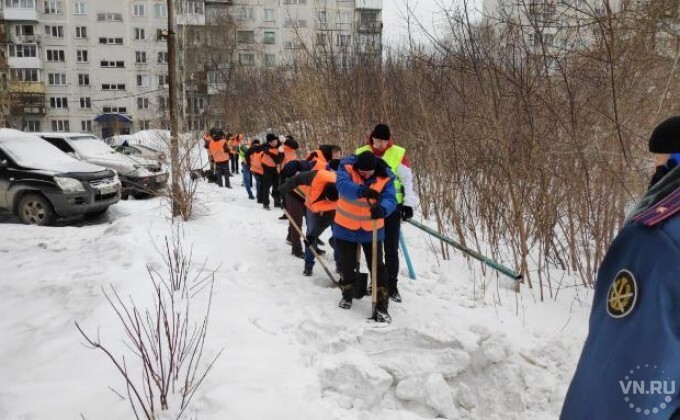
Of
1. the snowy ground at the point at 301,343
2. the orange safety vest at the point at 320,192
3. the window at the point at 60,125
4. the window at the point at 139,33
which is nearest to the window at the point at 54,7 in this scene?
the window at the point at 139,33

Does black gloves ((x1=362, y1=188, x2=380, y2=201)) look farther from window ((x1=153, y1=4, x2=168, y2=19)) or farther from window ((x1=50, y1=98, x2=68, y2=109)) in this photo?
window ((x1=50, y1=98, x2=68, y2=109))

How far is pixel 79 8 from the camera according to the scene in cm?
4291

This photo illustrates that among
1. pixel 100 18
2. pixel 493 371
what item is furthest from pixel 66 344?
pixel 100 18

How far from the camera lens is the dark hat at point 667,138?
148cm

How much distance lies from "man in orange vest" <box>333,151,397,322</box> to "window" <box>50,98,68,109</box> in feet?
155

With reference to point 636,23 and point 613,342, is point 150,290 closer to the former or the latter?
point 613,342

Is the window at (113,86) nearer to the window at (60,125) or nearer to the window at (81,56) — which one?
the window at (81,56)

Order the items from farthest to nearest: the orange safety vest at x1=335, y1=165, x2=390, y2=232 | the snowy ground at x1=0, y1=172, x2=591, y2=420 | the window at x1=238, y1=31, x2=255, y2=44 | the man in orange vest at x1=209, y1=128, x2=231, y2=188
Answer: the window at x1=238, y1=31, x2=255, y2=44
the man in orange vest at x1=209, y1=128, x2=231, y2=188
the orange safety vest at x1=335, y1=165, x2=390, y2=232
the snowy ground at x1=0, y1=172, x2=591, y2=420

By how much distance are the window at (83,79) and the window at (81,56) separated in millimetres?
1223

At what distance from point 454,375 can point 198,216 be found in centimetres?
596

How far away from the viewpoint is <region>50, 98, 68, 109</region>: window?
144 ft

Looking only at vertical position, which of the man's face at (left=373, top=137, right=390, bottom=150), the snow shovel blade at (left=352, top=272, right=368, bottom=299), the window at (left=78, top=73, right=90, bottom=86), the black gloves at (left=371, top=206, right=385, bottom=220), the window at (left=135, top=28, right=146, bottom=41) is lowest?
the snow shovel blade at (left=352, top=272, right=368, bottom=299)

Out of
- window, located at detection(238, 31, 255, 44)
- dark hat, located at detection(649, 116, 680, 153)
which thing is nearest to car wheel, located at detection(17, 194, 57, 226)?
dark hat, located at detection(649, 116, 680, 153)

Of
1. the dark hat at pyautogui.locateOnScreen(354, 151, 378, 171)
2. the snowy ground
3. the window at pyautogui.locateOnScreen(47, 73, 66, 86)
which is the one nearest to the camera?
the snowy ground
